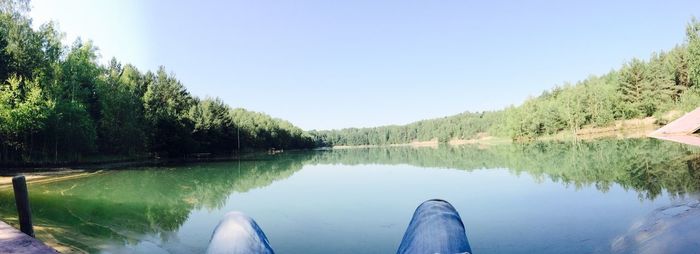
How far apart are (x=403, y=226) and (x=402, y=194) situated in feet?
20.3

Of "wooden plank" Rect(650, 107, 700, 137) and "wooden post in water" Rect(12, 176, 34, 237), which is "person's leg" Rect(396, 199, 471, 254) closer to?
"wooden post in water" Rect(12, 176, 34, 237)

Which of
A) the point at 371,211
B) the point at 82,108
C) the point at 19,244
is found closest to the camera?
the point at 19,244

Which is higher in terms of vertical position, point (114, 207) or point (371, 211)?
point (114, 207)

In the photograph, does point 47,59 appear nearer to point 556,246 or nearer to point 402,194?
point 402,194

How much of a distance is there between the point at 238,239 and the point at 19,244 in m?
3.93

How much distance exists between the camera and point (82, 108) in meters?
36.1

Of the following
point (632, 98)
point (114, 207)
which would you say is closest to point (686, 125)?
point (632, 98)

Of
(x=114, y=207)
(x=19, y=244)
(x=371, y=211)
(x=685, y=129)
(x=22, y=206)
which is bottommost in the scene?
(x=371, y=211)

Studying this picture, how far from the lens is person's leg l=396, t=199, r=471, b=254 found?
5.85 feet

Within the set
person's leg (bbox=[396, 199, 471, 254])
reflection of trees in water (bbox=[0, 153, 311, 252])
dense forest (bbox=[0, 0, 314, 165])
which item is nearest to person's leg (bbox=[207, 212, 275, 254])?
person's leg (bbox=[396, 199, 471, 254])

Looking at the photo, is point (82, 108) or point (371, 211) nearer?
point (371, 211)

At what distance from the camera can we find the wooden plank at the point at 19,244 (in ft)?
13.9

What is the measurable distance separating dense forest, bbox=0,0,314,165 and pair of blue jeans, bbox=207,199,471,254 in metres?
34.0

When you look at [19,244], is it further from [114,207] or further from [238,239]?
[114,207]
